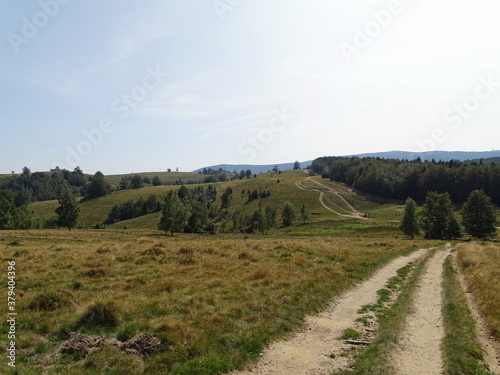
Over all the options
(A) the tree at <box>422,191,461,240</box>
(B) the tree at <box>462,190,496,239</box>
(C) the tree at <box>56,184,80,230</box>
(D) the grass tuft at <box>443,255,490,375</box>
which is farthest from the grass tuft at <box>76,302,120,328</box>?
(C) the tree at <box>56,184,80,230</box>

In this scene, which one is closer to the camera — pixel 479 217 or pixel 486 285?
pixel 486 285

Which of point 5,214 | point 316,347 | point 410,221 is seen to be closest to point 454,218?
point 410,221

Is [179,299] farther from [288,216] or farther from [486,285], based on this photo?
[288,216]

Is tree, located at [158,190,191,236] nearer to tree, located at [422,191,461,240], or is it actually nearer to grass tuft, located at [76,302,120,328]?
tree, located at [422,191,461,240]

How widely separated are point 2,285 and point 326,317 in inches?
688

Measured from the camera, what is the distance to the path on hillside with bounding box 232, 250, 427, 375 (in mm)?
9773

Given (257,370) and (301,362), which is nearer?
(257,370)

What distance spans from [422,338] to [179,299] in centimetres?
1065

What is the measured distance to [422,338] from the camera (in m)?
12.4

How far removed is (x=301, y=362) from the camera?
404 inches

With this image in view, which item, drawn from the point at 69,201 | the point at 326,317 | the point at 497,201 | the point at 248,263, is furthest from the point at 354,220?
the point at 326,317

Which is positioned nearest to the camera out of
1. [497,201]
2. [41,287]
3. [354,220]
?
[41,287]

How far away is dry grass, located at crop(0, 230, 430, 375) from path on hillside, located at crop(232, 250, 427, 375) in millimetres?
507

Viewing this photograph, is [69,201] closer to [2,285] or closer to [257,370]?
[2,285]
